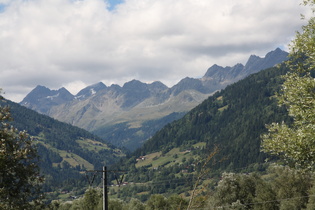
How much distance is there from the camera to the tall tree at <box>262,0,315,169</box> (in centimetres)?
2455

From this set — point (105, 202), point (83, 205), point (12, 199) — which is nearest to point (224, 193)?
point (83, 205)

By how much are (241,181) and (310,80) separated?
89.2 meters

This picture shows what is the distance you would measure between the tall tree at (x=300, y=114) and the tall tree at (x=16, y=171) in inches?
735

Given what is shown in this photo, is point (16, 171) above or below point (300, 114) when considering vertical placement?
A: below

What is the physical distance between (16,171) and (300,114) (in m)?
21.9

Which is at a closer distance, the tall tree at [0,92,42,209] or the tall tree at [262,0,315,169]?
the tall tree at [262,0,315,169]

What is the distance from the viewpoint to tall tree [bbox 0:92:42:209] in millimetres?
27562

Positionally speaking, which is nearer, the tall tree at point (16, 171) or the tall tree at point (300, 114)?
the tall tree at point (300, 114)

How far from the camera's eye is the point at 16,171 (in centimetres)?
2847

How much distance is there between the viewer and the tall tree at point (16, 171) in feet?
90.4

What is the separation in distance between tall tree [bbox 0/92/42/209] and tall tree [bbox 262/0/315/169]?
61.3 feet

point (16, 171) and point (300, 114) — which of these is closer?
point (300, 114)

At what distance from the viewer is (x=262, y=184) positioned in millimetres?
108562

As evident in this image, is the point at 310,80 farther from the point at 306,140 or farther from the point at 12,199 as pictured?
the point at 12,199
